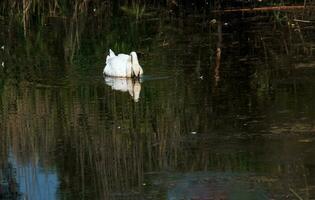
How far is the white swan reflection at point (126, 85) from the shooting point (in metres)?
10.1

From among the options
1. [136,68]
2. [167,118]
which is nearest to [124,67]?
[136,68]

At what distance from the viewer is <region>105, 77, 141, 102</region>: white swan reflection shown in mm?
10086

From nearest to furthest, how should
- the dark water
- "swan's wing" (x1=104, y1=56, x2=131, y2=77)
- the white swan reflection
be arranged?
the dark water
the white swan reflection
"swan's wing" (x1=104, y1=56, x2=131, y2=77)

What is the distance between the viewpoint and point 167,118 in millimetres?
8312

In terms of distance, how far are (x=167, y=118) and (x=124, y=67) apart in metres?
2.76

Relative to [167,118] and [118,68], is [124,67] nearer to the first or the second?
[118,68]

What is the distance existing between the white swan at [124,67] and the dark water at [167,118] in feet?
0.47

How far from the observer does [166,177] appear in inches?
255

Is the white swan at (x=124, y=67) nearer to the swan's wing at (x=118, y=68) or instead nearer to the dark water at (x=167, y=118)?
the swan's wing at (x=118, y=68)

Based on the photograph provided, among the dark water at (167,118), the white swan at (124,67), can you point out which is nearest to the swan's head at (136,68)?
the white swan at (124,67)

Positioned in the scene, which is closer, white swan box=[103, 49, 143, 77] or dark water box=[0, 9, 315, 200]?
dark water box=[0, 9, 315, 200]

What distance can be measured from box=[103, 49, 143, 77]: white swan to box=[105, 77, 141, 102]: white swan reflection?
75 mm

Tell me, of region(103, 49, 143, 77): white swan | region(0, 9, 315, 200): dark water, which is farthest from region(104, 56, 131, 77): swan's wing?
region(0, 9, 315, 200): dark water

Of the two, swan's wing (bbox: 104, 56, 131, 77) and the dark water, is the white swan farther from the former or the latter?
the dark water
